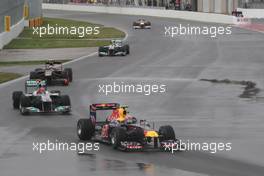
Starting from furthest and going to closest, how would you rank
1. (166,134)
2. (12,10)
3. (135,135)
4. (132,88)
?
(12,10)
(132,88)
(166,134)
(135,135)

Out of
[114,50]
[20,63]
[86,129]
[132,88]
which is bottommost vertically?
[20,63]

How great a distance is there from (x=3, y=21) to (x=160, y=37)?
59.1ft

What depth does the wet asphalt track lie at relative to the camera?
66.0ft

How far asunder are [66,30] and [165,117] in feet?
219

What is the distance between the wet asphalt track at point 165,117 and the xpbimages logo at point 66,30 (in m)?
26.7

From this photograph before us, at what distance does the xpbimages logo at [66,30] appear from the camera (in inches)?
3590

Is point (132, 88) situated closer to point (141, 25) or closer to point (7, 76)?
point (7, 76)

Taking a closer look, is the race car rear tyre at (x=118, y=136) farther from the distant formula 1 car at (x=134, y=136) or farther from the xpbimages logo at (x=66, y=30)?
the xpbimages logo at (x=66, y=30)

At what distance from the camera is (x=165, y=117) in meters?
29.7

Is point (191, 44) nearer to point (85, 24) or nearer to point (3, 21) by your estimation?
point (3, 21)

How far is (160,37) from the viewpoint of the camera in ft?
279

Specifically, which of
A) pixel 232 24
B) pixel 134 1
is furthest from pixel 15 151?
pixel 134 1

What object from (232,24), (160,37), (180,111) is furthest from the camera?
(232,24)

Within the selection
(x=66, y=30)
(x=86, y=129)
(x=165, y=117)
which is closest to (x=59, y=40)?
(x=66, y=30)
